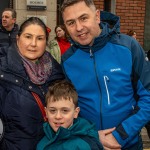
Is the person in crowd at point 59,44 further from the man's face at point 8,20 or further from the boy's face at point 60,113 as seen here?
the boy's face at point 60,113

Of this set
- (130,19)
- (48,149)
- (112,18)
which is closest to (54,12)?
(130,19)

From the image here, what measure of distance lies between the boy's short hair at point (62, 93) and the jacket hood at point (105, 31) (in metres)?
0.34

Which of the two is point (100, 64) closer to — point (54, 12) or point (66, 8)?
point (66, 8)

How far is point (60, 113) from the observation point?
106 inches

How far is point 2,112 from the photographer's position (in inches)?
106

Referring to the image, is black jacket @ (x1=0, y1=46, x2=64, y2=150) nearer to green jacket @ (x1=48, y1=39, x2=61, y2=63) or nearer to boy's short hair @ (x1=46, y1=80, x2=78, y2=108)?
boy's short hair @ (x1=46, y1=80, x2=78, y2=108)

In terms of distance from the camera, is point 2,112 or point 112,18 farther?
point 112,18

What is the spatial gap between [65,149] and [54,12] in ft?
18.9

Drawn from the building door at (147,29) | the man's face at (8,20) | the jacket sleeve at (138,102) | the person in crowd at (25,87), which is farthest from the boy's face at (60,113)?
the building door at (147,29)

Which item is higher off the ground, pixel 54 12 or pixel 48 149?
pixel 54 12

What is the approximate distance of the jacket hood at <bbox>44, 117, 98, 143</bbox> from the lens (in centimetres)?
259

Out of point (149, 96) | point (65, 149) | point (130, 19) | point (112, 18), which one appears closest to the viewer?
point (65, 149)

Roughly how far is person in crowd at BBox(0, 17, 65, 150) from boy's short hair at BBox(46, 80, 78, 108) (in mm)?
93

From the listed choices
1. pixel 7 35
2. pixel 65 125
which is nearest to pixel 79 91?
pixel 65 125
